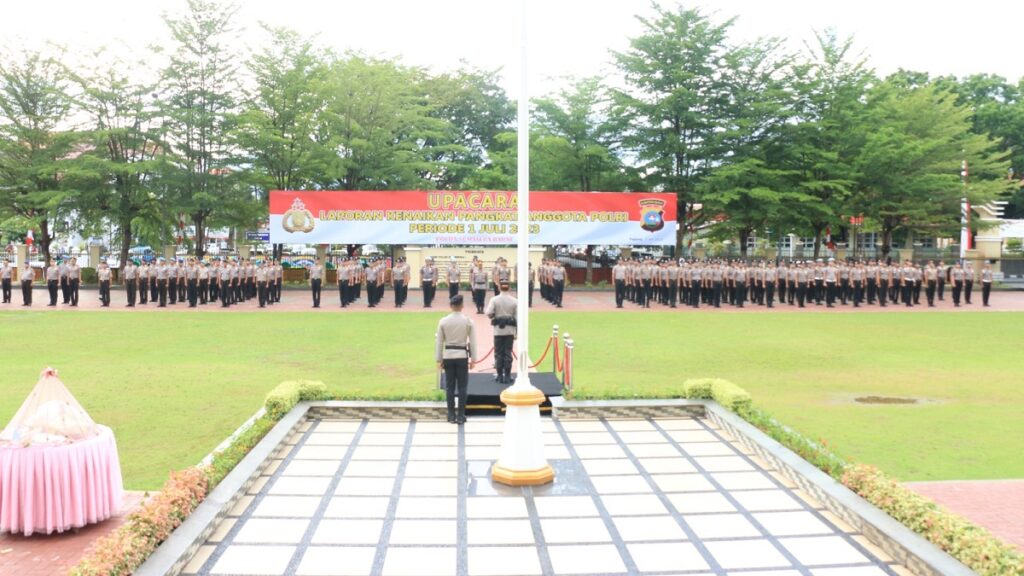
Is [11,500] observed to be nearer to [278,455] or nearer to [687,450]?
[278,455]

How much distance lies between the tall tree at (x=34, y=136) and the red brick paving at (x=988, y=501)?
31.0m

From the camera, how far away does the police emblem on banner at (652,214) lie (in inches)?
1117

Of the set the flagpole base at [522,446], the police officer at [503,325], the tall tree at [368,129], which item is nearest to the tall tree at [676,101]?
the tall tree at [368,129]

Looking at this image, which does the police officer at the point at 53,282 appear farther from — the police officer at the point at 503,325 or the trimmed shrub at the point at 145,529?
the trimmed shrub at the point at 145,529

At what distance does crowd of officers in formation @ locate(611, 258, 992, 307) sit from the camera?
24781mm

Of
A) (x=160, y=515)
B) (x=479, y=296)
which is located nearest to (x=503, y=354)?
(x=160, y=515)

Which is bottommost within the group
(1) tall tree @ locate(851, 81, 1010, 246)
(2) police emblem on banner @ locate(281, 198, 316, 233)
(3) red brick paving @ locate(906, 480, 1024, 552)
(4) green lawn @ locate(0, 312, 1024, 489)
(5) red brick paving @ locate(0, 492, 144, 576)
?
(5) red brick paving @ locate(0, 492, 144, 576)

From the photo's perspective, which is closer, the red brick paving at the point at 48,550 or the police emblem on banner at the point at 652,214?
the red brick paving at the point at 48,550

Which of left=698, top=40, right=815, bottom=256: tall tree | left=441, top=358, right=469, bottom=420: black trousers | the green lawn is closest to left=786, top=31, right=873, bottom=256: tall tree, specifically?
left=698, top=40, right=815, bottom=256: tall tree

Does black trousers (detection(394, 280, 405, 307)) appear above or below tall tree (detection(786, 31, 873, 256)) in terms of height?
below

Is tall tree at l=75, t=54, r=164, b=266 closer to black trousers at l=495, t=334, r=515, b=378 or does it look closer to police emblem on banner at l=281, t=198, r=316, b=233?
police emblem on banner at l=281, t=198, r=316, b=233

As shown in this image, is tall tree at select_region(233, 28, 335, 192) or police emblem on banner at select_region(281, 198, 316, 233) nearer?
police emblem on banner at select_region(281, 198, 316, 233)

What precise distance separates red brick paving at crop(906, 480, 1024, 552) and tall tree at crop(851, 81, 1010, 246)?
2622 cm

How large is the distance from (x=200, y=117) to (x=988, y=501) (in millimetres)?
30227
